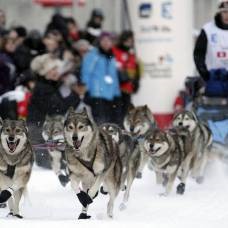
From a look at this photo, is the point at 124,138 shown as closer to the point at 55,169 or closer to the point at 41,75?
the point at 55,169

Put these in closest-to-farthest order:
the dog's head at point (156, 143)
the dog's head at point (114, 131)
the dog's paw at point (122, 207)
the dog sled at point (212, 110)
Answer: the dog's paw at point (122, 207) < the dog's head at point (114, 131) < the dog's head at point (156, 143) < the dog sled at point (212, 110)

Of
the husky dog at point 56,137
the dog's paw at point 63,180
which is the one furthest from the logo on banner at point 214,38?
the dog's paw at point 63,180

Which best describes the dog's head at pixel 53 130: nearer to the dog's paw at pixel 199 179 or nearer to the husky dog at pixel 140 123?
the husky dog at pixel 140 123

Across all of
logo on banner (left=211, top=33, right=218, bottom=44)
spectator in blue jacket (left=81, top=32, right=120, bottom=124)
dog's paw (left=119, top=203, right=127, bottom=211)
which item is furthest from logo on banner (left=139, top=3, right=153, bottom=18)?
A: dog's paw (left=119, top=203, right=127, bottom=211)

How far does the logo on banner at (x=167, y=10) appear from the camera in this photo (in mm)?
11633

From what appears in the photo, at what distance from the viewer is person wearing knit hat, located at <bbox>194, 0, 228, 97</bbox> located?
8844 millimetres

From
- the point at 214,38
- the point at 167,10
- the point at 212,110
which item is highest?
the point at 167,10

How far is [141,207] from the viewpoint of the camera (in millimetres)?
7465

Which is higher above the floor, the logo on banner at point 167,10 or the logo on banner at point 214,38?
the logo on banner at point 167,10

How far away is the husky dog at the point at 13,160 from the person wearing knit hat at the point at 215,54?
9.15 feet

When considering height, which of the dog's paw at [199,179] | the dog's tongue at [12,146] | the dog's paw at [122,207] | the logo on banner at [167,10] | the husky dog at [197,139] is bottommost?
the dog's paw at [199,179]

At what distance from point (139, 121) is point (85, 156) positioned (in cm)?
225

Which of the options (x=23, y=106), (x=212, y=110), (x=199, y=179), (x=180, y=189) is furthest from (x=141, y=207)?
(x=23, y=106)

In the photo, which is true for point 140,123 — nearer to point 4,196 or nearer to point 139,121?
point 139,121
